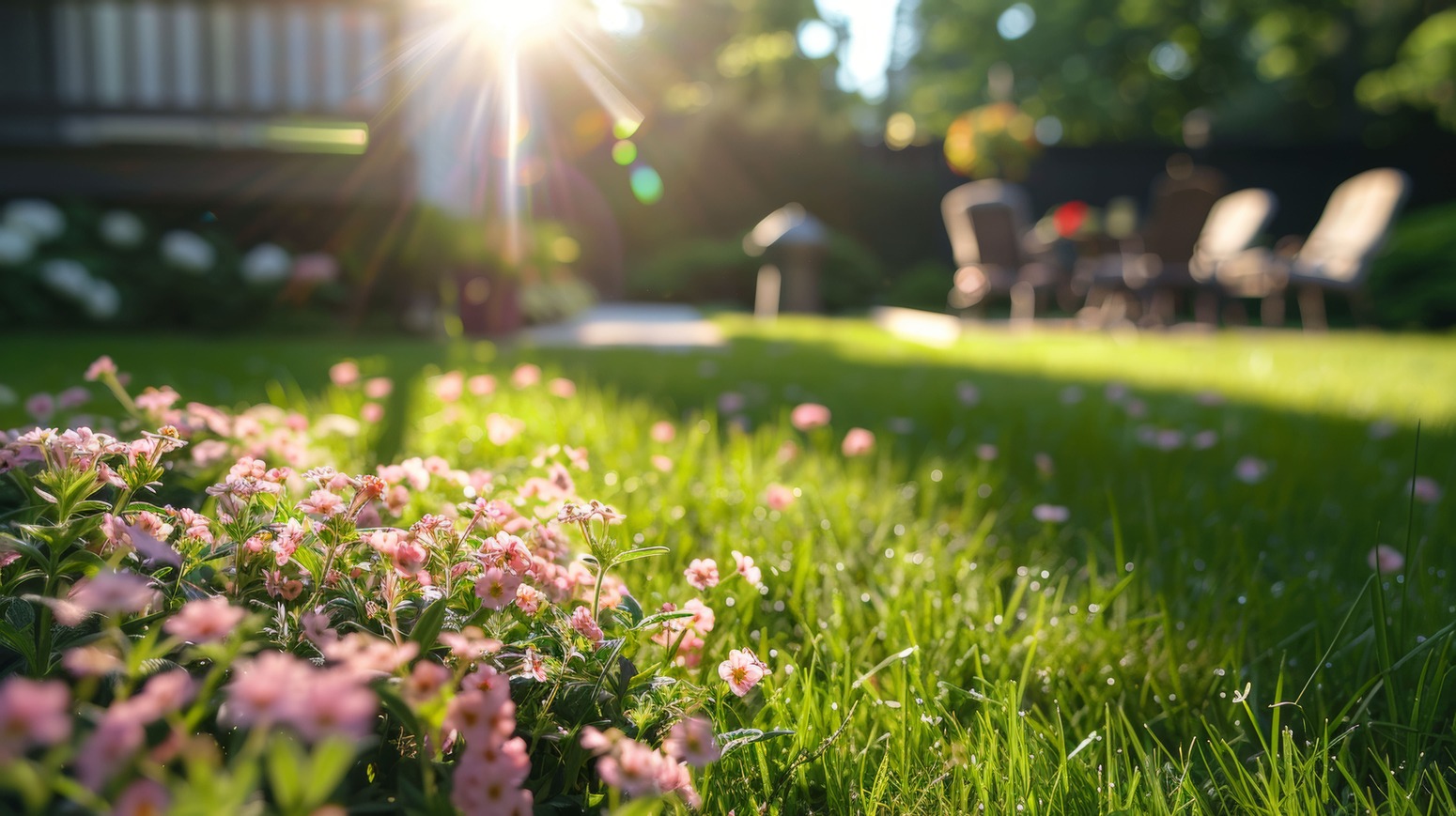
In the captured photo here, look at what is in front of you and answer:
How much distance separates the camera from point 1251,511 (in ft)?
6.17

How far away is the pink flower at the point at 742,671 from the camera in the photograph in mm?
786

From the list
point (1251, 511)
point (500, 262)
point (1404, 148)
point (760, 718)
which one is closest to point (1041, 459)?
point (1251, 511)

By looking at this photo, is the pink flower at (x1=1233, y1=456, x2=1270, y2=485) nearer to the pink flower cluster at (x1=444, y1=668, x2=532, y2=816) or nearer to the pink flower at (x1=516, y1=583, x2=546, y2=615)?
the pink flower at (x1=516, y1=583, x2=546, y2=615)

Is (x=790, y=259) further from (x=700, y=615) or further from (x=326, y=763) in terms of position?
(x=326, y=763)

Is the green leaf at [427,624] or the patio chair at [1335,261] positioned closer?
the green leaf at [427,624]

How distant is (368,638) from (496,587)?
0.57 ft

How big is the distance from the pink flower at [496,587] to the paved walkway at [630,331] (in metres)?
4.31

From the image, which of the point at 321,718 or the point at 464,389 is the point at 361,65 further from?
the point at 321,718

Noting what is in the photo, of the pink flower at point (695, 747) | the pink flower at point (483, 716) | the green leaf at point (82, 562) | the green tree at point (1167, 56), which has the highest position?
the green tree at point (1167, 56)

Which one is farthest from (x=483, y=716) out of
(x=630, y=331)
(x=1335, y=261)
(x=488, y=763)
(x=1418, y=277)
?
(x=1418, y=277)

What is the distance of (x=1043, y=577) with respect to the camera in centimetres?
145

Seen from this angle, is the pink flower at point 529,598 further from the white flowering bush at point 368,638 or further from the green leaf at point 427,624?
the green leaf at point 427,624

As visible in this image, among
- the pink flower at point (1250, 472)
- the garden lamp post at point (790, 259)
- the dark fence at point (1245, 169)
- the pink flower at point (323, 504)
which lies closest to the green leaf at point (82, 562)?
the pink flower at point (323, 504)

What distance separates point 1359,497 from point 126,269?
5802 mm
